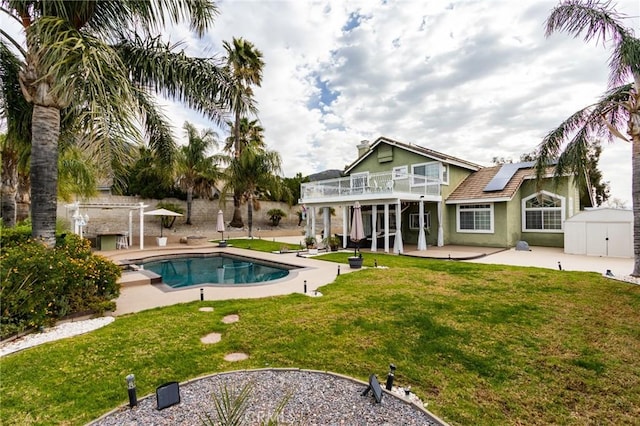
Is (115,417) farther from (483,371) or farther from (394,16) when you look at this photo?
(394,16)

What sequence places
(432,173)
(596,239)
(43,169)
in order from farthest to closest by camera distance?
1. (432,173)
2. (596,239)
3. (43,169)

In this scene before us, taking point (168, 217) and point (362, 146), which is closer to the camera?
point (362, 146)

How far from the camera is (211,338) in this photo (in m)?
5.14

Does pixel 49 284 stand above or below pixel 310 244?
above

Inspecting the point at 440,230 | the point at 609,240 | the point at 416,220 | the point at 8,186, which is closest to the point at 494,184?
the point at 440,230

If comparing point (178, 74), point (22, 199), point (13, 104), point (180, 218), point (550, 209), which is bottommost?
point (180, 218)

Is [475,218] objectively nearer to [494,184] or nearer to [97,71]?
[494,184]

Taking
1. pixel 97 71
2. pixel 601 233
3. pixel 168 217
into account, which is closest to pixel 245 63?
pixel 168 217

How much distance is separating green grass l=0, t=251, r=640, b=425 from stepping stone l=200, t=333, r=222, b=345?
0.38 ft

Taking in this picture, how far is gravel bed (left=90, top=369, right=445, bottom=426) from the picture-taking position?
121 inches

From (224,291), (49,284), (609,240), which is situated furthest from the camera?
(609,240)

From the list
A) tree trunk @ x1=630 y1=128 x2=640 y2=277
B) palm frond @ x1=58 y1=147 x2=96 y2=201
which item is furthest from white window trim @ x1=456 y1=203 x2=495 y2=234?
palm frond @ x1=58 y1=147 x2=96 y2=201

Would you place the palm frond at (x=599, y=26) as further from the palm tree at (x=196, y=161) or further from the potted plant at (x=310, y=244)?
the palm tree at (x=196, y=161)

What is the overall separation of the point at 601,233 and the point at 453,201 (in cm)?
679
